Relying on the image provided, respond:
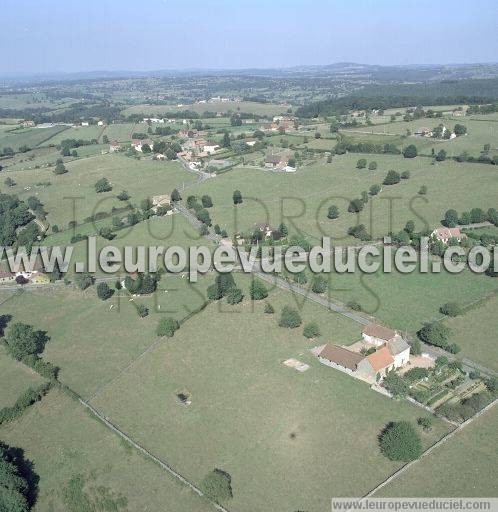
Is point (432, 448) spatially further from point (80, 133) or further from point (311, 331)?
point (80, 133)

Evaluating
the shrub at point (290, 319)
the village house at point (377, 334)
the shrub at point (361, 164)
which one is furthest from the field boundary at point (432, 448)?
the shrub at point (361, 164)

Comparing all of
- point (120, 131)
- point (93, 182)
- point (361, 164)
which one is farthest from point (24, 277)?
point (120, 131)

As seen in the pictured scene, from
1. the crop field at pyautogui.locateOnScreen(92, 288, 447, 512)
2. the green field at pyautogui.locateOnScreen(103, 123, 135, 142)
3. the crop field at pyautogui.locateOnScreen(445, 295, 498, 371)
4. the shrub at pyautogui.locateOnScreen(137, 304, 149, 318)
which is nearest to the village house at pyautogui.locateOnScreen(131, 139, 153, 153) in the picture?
the green field at pyautogui.locateOnScreen(103, 123, 135, 142)

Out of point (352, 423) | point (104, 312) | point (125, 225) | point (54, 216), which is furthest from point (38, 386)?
point (54, 216)

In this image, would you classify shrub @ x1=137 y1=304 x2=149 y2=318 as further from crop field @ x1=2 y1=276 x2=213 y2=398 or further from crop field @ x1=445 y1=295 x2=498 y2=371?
crop field @ x1=445 y1=295 x2=498 y2=371

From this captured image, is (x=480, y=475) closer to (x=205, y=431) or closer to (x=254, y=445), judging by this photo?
(x=254, y=445)
